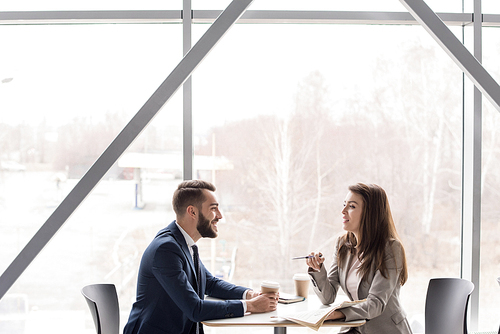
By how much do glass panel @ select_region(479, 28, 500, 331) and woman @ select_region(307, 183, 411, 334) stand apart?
1386mm

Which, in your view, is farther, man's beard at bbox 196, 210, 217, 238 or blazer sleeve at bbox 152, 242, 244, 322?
man's beard at bbox 196, 210, 217, 238

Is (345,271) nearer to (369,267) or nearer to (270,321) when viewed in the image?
(369,267)

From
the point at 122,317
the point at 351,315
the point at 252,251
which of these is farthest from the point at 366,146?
the point at 122,317

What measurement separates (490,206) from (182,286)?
251 cm

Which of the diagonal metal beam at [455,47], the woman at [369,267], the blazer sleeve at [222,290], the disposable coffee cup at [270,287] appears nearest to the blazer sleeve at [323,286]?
the woman at [369,267]

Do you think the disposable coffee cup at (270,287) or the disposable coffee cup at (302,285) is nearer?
the disposable coffee cup at (270,287)

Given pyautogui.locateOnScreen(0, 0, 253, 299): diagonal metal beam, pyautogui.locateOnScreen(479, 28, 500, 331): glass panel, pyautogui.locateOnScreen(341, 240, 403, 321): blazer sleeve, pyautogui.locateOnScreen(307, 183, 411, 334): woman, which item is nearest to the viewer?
pyautogui.locateOnScreen(341, 240, 403, 321): blazer sleeve

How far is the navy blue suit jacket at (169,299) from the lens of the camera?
6.57 ft

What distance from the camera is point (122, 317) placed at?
318cm

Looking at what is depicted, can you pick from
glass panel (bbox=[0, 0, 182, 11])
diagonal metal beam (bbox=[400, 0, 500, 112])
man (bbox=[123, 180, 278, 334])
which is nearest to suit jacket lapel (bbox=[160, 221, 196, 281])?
man (bbox=[123, 180, 278, 334])

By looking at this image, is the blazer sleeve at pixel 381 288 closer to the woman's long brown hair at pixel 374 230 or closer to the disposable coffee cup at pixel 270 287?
the woman's long brown hair at pixel 374 230

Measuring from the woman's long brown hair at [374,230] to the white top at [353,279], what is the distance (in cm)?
5

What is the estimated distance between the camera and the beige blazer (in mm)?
2111

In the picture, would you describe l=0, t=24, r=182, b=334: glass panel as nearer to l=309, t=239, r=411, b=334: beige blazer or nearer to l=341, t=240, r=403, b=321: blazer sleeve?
l=309, t=239, r=411, b=334: beige blazer
